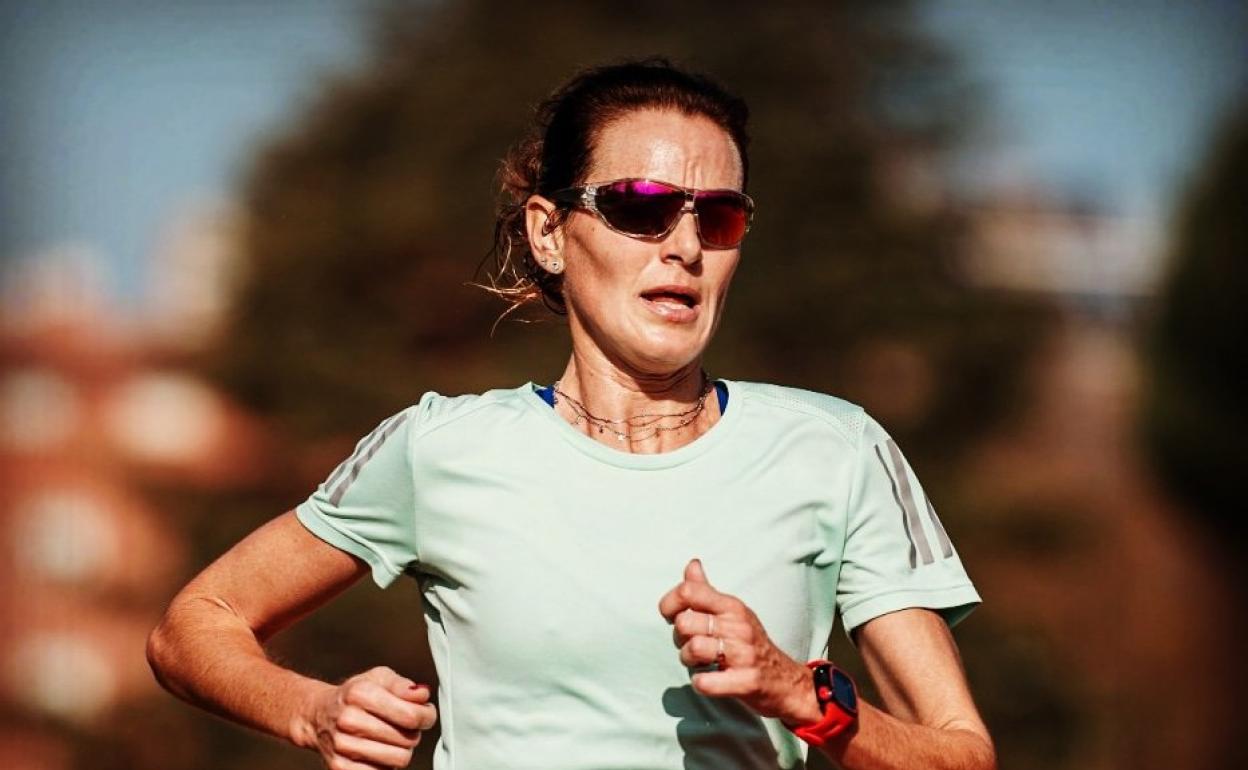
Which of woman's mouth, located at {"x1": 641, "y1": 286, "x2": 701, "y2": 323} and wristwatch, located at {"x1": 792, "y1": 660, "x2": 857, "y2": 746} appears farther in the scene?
woman's mouth, located at {"x1": 641, "y1": 286, "x2": 701, "y2": 323}

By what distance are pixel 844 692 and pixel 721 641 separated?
25 cm

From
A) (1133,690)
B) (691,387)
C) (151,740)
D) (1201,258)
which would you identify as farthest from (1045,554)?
(691,387)

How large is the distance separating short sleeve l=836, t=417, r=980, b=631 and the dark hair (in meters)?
0.60

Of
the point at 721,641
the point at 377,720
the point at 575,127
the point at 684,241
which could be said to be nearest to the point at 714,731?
the point at 721,641

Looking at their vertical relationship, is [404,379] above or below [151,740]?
above

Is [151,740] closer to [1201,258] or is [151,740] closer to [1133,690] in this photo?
[1133,690]

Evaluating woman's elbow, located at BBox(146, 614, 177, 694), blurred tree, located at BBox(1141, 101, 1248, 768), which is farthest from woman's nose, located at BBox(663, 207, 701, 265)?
blurred tree, located at BBox(1141, 101, 1248, 768)

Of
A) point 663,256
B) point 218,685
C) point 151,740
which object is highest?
point 663,256

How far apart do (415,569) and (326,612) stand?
9149 millimetres

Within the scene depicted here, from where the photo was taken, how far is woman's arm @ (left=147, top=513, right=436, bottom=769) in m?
2.64

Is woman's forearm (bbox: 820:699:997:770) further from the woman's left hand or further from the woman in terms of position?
the woman's left hand

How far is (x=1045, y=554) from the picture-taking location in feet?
42.7

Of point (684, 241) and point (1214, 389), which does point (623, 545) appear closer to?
Result: point (684, 241)

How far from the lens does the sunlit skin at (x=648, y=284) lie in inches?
115
